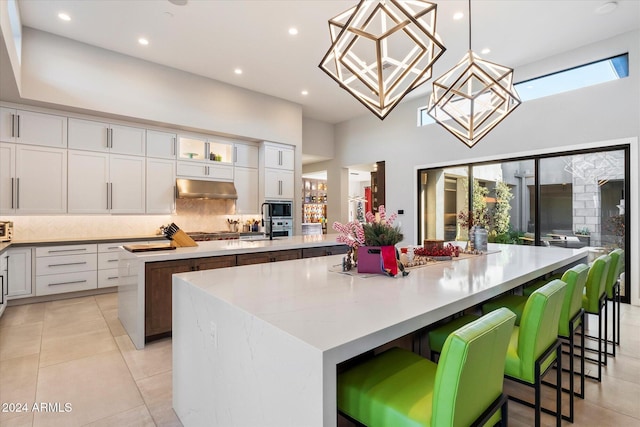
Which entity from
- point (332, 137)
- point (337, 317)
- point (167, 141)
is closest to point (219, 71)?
point (167, 141)

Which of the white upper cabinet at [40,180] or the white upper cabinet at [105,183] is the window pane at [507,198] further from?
the white upper cabinet at [40,180]

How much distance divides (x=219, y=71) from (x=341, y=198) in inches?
170

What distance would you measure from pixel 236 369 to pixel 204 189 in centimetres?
501

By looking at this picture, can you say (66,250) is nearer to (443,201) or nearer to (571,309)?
(571,309)

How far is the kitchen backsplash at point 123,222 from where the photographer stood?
4676 mm

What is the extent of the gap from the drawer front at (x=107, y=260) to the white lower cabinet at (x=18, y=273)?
2.55 ft

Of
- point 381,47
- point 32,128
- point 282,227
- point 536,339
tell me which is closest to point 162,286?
point 381,47

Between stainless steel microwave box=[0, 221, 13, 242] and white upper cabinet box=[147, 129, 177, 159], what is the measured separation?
6.68ft

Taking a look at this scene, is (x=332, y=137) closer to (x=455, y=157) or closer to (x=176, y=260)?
(x=455, y=157)

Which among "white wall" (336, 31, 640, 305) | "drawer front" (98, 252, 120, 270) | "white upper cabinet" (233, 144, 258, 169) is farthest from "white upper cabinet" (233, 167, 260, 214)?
"white wall" (336, 31, 640, 305)

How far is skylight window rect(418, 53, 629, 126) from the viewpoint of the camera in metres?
4.38

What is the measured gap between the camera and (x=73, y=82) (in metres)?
4.50

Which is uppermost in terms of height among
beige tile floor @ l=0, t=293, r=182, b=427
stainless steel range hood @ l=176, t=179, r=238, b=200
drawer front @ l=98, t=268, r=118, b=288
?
stainless steel range hood @ l=176, t=179, r=238, b=200

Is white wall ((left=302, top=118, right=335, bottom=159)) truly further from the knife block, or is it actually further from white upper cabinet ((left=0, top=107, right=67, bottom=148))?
the knife block
